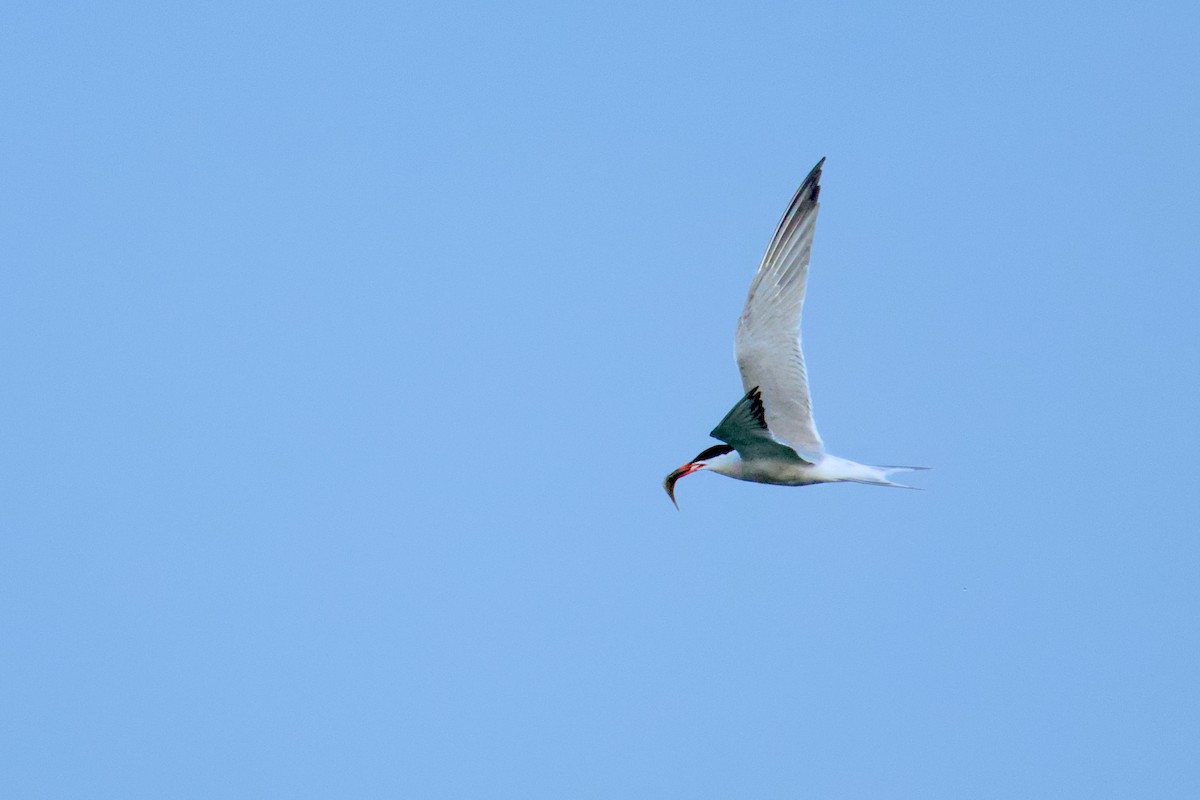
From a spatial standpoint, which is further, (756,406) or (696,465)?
(696,465)

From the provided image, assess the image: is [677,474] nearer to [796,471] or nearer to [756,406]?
[796,471]

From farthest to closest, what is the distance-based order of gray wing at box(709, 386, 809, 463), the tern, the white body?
the tern → the white body → gray wing at box(709, 386, 809, 463)

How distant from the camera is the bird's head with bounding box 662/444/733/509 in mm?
12594

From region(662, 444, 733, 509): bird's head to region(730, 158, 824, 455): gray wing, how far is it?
474mm

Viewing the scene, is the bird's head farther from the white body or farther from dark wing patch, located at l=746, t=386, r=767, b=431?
dark wing patch, located at l=746, t=386, r=767, b=431

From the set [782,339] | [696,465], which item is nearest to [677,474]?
[696,465]

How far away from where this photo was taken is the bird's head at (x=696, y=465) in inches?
496

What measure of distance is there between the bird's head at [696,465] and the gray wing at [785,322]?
1.55ft

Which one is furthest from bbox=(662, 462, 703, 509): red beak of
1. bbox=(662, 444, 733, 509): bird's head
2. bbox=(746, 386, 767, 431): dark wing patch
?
Answer: bbox=(746, 386, 767, 431): dark wing patch

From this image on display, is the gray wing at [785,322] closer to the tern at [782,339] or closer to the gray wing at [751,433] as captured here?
the tern at [782,339]

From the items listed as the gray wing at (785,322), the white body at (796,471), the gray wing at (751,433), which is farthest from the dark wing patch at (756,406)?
the gray wing at (785,322)

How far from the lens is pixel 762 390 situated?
41.1ft

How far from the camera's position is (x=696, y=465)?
12719 millimetres

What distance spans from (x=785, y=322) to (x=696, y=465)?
1472 mm
